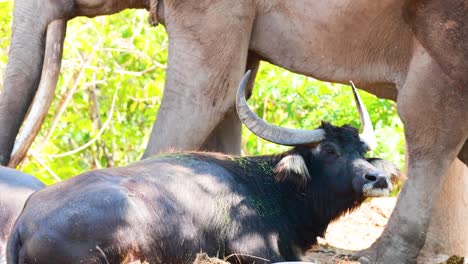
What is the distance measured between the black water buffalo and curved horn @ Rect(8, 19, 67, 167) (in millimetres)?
919

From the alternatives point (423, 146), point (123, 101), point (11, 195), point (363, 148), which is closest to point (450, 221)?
point (423, 146)

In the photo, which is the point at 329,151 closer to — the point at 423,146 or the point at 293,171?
the point at 293,171

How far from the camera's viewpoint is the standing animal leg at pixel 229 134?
1027 centimetres

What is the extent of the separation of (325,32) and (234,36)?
2.33ft

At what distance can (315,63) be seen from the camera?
965cm

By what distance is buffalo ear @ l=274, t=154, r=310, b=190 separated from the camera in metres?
7.93

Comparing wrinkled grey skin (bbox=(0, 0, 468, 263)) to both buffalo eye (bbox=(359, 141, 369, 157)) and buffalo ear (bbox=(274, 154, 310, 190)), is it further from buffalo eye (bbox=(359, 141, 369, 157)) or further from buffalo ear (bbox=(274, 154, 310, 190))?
buffalo ear (bbox=(274, 154, 310, 190))

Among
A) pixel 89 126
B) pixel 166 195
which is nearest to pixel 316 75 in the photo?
pixel 166 195

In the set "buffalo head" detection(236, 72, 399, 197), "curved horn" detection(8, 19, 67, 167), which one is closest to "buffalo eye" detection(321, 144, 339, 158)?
"buffalo head" detection(236, 72, 399, 197)

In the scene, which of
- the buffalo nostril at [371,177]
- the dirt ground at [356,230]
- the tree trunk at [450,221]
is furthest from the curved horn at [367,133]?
the tree trunk at [450,221]

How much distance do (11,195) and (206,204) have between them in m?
1.54

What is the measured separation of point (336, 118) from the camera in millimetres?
12859

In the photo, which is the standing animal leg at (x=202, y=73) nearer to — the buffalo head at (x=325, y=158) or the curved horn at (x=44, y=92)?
the curved horn at (x=44, y=92)

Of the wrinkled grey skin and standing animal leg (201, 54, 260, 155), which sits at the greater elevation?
the wrinkled grey skin
